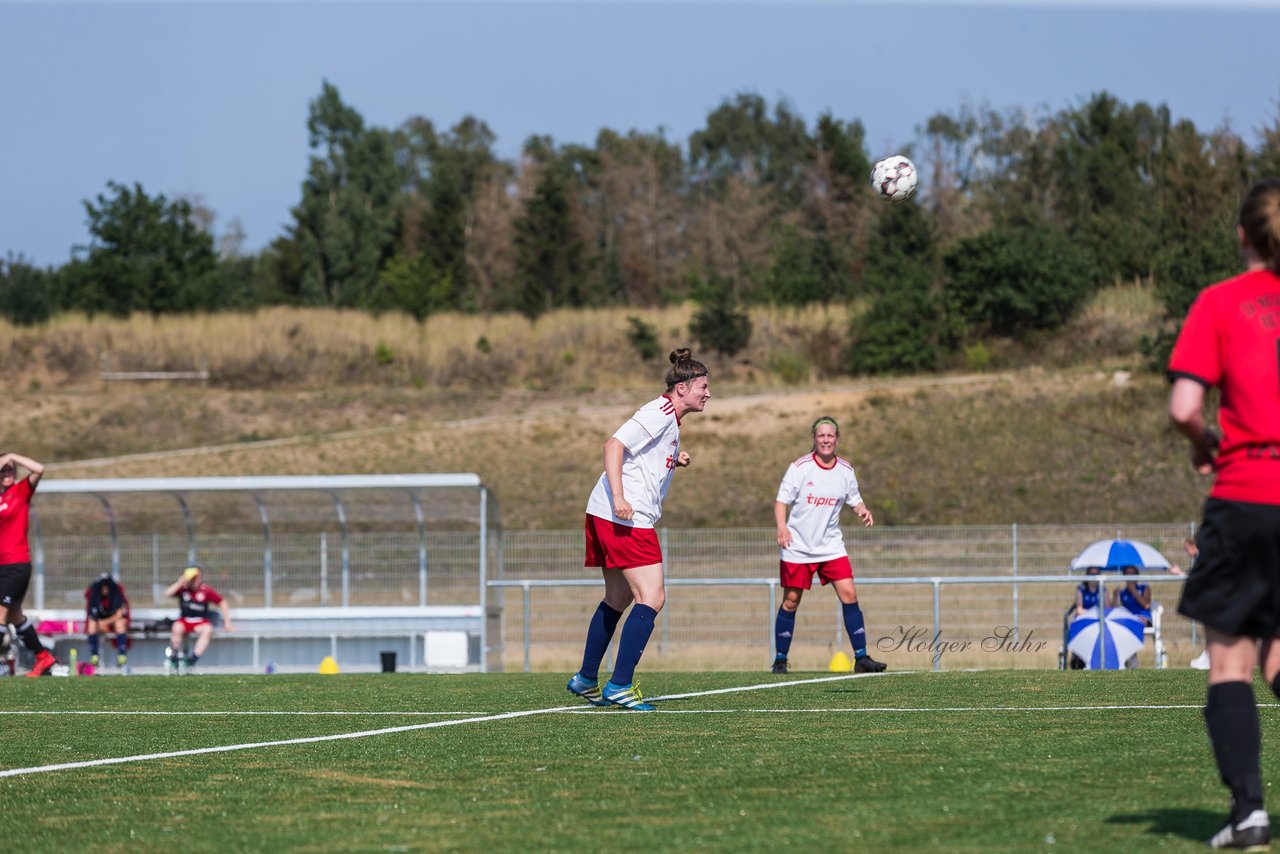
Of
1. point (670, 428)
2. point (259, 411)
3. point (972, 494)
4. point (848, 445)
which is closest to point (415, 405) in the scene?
point (259, 411)

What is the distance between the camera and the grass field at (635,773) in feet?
15.2

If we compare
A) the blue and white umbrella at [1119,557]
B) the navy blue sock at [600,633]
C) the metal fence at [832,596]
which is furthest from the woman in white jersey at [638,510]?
the metal fence at [832,596]

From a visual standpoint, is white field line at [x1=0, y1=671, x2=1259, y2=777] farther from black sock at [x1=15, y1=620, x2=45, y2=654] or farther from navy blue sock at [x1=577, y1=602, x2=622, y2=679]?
black sock at [x1=15, y1=620, x2=45, y2=654]

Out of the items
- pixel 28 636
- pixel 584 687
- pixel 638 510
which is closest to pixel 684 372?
pixel 638 510

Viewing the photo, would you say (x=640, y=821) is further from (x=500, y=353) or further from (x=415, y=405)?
(x=500, y=353)

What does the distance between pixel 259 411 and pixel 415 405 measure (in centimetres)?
459

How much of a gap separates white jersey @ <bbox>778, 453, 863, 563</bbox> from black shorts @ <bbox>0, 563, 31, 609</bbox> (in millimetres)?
7073

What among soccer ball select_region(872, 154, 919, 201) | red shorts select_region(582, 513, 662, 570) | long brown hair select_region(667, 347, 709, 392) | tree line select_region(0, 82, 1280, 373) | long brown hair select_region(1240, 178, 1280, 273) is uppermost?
tree line select_region(0, 82, 1280, 373)

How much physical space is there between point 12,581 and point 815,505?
24.5ft

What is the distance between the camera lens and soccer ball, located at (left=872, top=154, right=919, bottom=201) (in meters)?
14.1

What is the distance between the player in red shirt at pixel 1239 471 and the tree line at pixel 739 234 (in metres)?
39.3

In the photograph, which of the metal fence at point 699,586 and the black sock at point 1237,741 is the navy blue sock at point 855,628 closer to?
the metal fence at point 699,586

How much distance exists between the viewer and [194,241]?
67.3 m

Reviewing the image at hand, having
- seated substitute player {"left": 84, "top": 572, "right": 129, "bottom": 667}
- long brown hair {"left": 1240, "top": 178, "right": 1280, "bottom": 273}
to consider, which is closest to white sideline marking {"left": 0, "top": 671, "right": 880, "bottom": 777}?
long brown hair {"left": 1240, "top": 178, "right": 1280, "bottom": 273}
